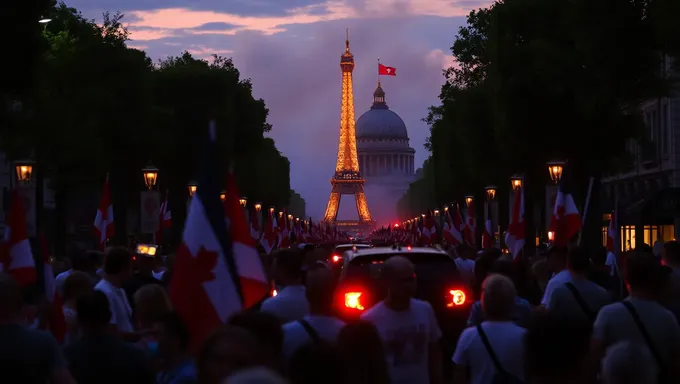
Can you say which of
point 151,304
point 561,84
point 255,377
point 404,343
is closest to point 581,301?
point 404,343

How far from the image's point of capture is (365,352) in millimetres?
6875

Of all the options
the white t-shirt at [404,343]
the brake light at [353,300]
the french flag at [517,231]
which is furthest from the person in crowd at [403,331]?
the french flag at [517,231]

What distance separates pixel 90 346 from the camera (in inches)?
334

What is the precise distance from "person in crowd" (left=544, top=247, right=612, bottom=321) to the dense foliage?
1501 cm

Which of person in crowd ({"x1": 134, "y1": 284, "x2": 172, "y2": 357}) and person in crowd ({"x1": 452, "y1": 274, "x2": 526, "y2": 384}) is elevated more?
person in crowd ({"x1": 134, "y1": 284, "x2": 172, "y2": 357})

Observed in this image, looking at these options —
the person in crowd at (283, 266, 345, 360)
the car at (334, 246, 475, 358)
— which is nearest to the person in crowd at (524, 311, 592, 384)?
the person in crowd at (283, 266, 345, 360)

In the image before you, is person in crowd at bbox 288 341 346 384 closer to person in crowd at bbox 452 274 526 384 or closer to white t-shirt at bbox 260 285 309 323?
person in crowd at bbox 452 274 526 384

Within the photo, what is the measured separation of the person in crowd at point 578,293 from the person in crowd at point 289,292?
200 cm

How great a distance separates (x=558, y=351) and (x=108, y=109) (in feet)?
160

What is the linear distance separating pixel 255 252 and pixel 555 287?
301 centimetres

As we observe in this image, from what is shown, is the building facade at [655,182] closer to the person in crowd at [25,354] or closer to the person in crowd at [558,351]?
the person in crowd at [25,354]

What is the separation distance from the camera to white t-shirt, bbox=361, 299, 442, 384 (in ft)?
31.2

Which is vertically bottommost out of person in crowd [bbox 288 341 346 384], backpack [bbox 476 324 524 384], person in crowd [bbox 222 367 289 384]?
backpack [bbox 476 324 524 384]

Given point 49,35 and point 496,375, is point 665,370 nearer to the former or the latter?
point 496,375
